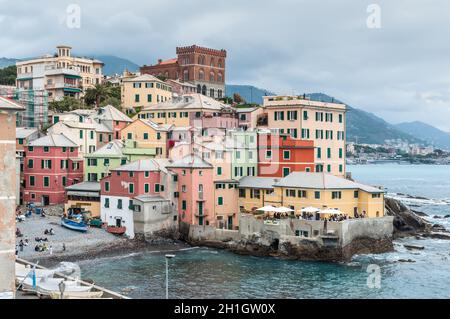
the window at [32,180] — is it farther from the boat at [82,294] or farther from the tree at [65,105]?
the boat at [82,294]

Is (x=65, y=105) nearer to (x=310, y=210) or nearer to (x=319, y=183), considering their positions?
(x=319, y=183)

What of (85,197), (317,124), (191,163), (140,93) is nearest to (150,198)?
(191,163)

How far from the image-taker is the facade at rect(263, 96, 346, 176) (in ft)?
283

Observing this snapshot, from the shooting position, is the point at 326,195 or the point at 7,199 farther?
the point at 326,195

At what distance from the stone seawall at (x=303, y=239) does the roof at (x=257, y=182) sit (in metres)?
7.79

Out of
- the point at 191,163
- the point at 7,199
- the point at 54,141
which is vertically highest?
the point at 54,141

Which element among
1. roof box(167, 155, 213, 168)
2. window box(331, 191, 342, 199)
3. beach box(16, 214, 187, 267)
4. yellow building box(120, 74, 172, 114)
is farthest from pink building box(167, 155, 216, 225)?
yellow building box(120, 74, 172, 114)

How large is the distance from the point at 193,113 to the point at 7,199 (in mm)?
70536

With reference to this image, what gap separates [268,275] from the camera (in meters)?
55.6

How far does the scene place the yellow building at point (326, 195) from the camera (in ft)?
223

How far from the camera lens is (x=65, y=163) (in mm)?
83000

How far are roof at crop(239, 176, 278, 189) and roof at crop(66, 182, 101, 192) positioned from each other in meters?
19.2

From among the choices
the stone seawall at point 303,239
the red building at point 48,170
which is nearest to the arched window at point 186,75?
the red building at point 48,170

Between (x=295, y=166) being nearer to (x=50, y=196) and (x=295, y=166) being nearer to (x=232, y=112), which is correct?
(x=232, y=112)
